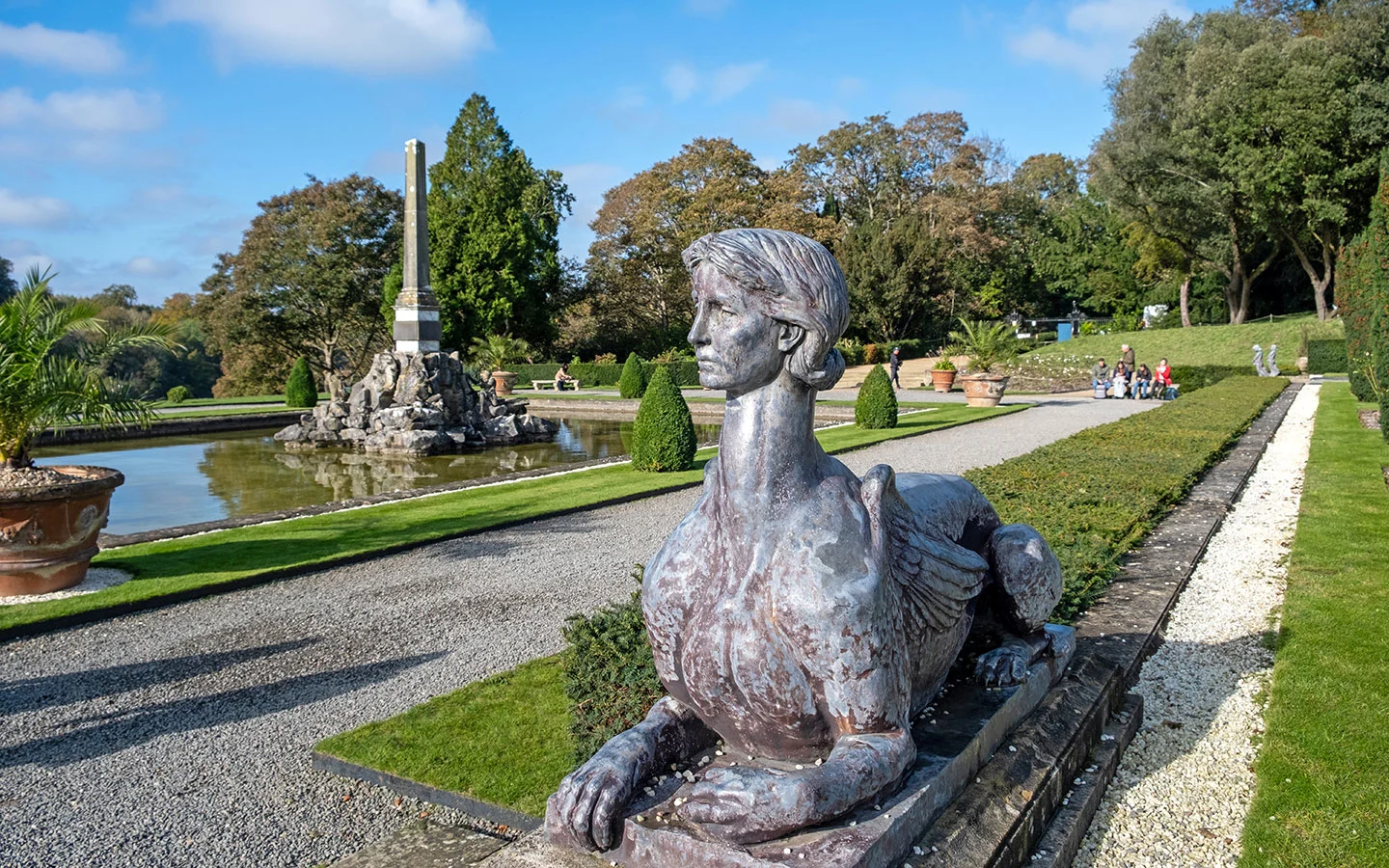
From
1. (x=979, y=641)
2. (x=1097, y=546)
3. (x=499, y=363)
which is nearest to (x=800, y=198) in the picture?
(x=499, y=363)

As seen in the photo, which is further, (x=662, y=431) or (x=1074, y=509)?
(x=662, y=431)

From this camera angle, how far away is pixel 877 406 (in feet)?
62.3

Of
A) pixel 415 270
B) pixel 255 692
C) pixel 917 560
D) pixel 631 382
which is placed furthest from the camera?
pixel 631 382

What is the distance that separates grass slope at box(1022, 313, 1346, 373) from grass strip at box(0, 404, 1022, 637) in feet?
101

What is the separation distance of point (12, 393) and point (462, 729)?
17.5ft

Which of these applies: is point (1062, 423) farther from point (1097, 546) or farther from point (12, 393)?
→ point (12, 393)

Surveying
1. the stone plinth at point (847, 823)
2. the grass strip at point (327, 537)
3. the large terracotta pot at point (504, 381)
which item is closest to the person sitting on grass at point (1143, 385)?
the grass strip at point (327, 537)

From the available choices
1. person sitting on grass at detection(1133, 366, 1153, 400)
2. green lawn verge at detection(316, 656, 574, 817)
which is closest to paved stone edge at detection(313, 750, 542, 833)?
green lawn verge at detection(316, 656, 574, 817)

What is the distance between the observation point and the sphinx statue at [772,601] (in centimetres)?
233

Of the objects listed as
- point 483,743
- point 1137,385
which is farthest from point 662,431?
point 1137,385

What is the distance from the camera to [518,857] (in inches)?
97.7

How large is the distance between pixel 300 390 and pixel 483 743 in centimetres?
2619

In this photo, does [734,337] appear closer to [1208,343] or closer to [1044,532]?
[1044,532]

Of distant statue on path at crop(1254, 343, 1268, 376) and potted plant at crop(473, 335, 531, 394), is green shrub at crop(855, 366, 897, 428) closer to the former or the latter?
potted plant at crop(473, 335, 531, 394)
